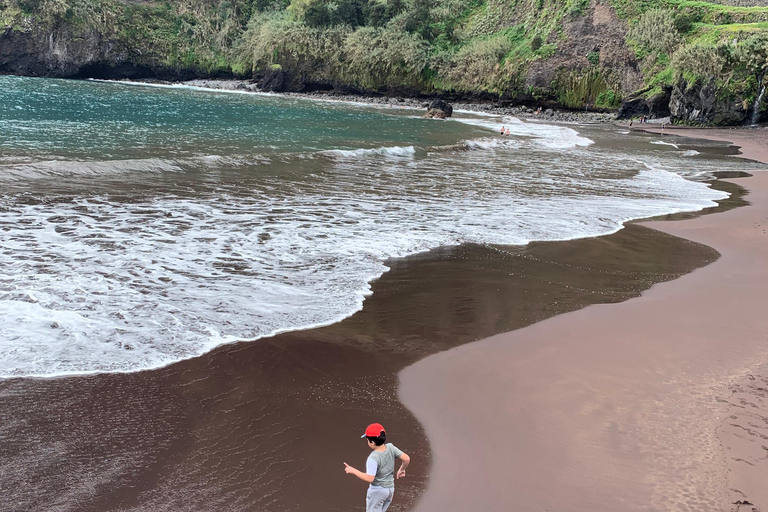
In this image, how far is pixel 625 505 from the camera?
355 cm

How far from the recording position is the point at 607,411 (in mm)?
4566

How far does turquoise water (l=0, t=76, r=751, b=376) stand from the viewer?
19.0 ft

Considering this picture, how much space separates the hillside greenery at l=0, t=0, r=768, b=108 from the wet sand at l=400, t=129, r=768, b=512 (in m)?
39.3

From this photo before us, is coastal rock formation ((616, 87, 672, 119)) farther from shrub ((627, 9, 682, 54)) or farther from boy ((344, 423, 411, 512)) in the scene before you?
boy ((344, 423, 411, 512))

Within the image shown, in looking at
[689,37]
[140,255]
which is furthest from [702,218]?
[689,37]

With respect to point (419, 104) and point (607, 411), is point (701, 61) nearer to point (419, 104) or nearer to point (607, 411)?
point (419, 104)

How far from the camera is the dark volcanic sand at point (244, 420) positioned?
3.47 metres

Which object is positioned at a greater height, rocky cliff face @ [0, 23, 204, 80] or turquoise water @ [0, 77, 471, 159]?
rocky cliff face @ [0, 23, 204, 80]

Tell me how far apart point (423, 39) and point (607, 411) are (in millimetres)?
56536

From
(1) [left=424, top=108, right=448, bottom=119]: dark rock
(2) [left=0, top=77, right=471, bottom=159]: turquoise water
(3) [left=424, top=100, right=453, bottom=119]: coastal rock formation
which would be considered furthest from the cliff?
(2) [left=0, top=77, right=471, bottom=159]: turquoise water

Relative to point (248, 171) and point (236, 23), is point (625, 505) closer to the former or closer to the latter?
point (248, 171)

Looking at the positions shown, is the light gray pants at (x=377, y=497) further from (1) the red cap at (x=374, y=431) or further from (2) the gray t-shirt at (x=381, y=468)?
(1) the red cap at (x=374, y=431)

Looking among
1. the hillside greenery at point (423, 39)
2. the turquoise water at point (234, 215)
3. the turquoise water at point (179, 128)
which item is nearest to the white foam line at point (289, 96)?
the hillside greenery at point (423, 39)

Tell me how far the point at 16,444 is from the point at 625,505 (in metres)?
4.00
